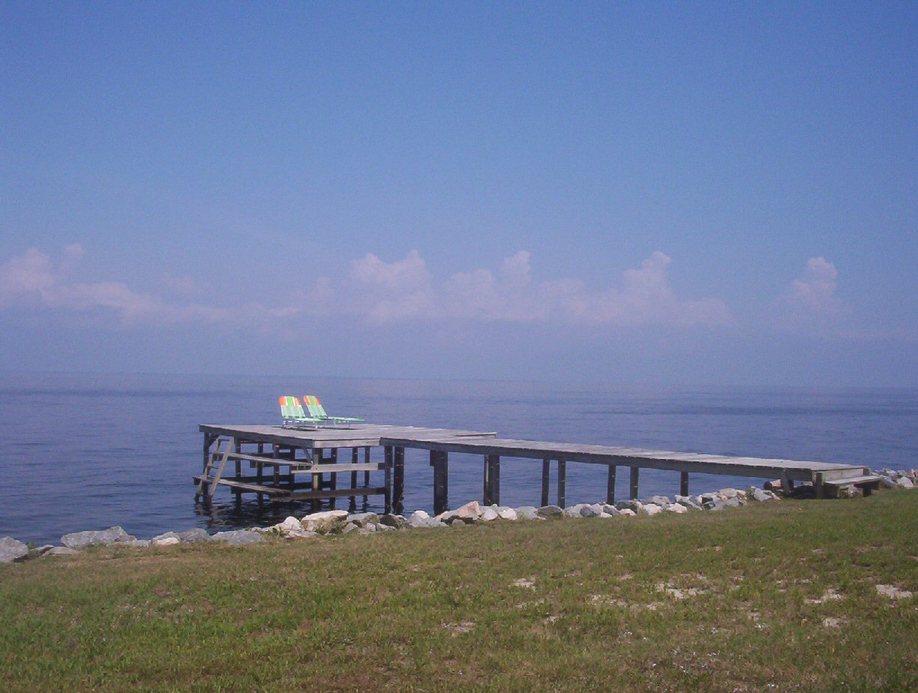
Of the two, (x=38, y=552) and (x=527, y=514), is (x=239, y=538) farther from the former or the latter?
(x=527, y=514)

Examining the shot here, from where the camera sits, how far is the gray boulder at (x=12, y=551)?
12898 millimetres

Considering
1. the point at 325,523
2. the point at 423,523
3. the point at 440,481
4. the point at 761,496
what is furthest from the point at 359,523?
the point at 440,481

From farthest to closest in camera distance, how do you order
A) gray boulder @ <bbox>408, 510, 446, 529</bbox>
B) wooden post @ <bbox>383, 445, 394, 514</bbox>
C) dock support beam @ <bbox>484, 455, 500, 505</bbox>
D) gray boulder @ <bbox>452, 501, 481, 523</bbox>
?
wooden post @ <bbox>383, 445, 394, 514</bbox> → dock support beam @ <bbox>484, 455, 500, 505</bbox> → gray boulder @ <bbox>452, 501, 481, 523</bbox> → gray boulder @ <bbox>408, 510, 446, 529</bbox>

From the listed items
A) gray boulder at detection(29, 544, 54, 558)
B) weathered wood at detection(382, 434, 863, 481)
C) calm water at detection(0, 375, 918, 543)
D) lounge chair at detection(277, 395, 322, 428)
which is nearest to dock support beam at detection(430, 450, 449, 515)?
weathered wood at detection(382, 434, 863, 481)

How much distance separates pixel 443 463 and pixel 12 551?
16725 millimetres

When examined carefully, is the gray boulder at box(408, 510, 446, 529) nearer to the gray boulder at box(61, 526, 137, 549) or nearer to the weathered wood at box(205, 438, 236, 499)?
the gray boulder at box(61, 526, 137, 549)

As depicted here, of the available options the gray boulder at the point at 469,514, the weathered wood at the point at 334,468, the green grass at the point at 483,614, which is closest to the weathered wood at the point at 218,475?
the weathered wood at the point at 334,468

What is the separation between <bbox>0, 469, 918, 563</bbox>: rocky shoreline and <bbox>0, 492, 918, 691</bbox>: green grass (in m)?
0.73

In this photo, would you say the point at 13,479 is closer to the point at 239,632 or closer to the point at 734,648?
the point at 239,632

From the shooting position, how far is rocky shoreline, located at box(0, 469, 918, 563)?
14023 mm

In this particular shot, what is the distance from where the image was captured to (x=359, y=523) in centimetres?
1647

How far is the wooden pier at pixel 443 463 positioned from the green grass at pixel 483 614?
7184 millimetres

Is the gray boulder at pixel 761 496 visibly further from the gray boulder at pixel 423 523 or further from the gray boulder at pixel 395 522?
the gray boulder at pixel 395 522

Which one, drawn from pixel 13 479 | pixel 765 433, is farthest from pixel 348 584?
pixel 765 433
